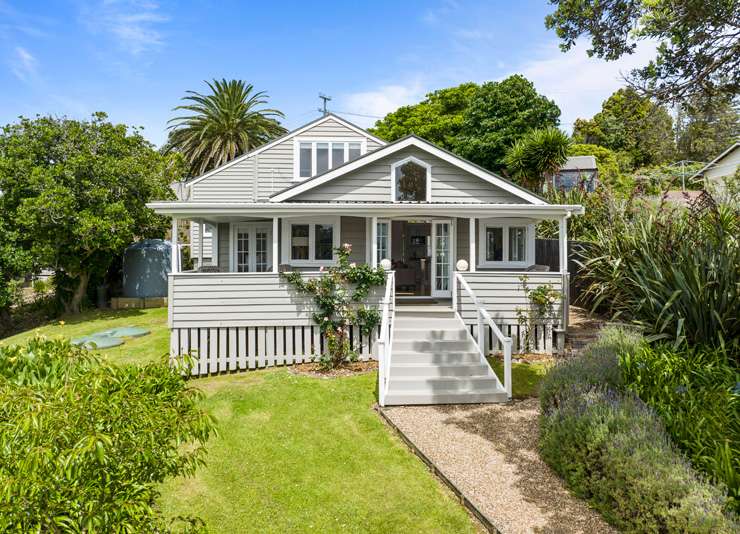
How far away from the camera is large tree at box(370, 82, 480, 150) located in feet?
139

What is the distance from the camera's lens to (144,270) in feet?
63.8

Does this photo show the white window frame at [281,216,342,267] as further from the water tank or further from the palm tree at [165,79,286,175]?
the palm tree at [165,79,286,175]

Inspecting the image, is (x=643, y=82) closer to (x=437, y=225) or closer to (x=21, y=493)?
(x=437, y=225)

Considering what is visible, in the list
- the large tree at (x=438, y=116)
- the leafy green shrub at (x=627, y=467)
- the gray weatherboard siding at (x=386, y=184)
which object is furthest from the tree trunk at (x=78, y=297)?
the large tree at (x=438, y=116)

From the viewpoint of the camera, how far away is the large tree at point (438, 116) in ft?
139

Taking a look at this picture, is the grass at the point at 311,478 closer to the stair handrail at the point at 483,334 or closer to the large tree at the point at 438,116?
the stair handrail at the point at 483,334

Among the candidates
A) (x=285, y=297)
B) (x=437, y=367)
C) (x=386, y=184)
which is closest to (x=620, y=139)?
(x=386, y=184)

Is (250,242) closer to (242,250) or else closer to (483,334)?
(242,250)

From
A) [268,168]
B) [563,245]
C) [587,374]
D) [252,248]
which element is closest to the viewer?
[587,374]

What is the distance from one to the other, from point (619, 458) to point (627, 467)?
0.37 feet

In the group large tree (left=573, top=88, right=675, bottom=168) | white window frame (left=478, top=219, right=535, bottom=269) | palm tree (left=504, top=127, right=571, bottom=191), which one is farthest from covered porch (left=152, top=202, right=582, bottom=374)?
large tree (left=573, top=88, right=675, bottom=168)

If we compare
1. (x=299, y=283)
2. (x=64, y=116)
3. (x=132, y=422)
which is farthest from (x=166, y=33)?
(x=132, y=422)

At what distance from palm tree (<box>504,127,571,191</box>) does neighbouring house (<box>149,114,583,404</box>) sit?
1018 centimetres

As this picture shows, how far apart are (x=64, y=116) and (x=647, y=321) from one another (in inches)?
823
